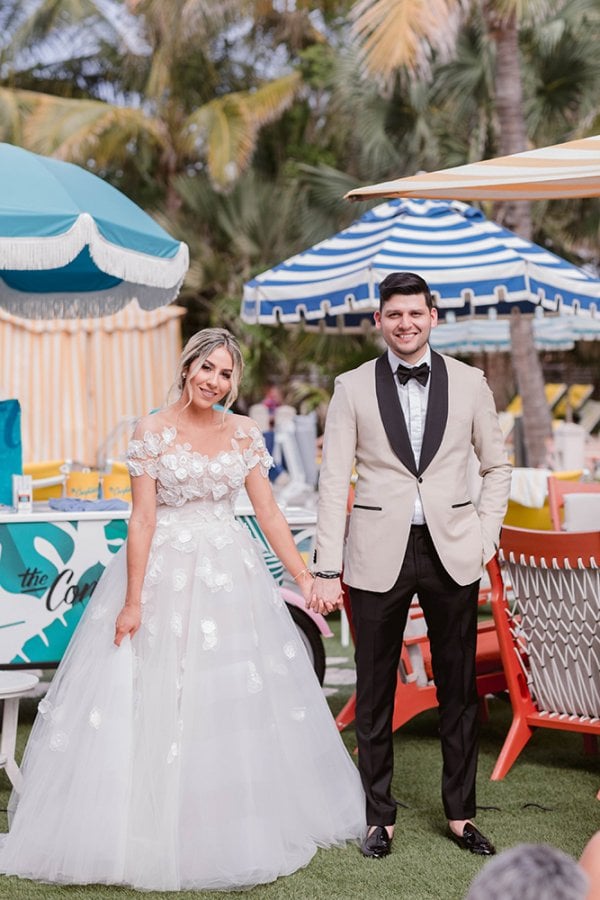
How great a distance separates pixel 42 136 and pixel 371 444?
699 inches

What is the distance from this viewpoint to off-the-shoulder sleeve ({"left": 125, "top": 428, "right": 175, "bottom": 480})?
3.87 meters

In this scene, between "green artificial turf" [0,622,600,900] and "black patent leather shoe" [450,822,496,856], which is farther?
"black patent leather shoe" [450,822,496,856]

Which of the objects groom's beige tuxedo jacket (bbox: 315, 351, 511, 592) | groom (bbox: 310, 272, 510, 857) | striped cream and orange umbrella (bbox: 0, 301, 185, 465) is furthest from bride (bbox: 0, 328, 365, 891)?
striped cream and orange umbrella (bbox: 0, 301, 185, 465)

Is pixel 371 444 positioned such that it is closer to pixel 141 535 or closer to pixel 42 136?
pixel 141 535

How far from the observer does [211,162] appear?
19.2 meters

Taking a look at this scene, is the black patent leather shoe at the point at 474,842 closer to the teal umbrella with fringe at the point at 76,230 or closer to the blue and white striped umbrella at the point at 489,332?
the teal umbrella with fringe at the point at 76,230

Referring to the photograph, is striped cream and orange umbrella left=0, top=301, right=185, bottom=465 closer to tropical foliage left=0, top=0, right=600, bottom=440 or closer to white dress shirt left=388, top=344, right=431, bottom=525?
tropical foliage left=0, top=0, right=600, bottom=440

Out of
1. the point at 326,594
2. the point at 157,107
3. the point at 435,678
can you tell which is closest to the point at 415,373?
the point at 326,594

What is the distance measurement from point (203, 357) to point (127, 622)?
0.95 meters

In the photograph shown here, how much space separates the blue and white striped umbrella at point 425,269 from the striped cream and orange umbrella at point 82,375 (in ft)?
22.1

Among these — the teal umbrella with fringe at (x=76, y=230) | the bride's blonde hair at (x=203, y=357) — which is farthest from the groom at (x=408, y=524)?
the teal umbrella with fringe at (x=76, y=230)

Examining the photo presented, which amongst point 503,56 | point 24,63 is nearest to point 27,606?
point 503,56

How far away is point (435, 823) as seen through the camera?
4195 millimetres

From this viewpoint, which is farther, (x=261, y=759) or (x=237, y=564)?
(x=237, y=564)
